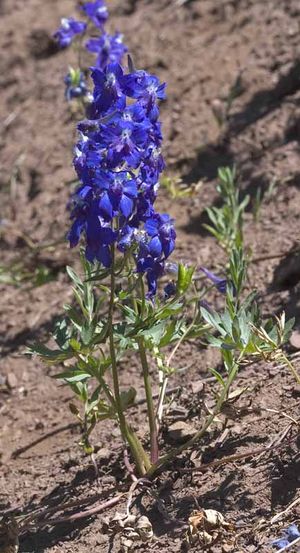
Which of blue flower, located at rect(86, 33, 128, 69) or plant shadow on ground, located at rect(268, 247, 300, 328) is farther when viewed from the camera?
blue flower, located at rect(86, 33, 128, 69)

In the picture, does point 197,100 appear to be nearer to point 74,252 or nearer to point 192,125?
point 192,125

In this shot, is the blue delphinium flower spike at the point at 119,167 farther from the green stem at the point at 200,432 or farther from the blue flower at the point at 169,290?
the green stem at the point at 200,432

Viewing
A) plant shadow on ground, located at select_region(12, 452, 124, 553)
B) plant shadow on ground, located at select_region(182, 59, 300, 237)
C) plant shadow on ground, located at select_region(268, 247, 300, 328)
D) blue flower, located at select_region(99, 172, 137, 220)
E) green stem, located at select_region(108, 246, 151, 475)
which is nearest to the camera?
blue flower, located at select_region(99, 172, 137, 220)

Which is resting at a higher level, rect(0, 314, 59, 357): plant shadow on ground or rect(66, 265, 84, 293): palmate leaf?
rect(0, 314, 59, 357): plant shadow on ground

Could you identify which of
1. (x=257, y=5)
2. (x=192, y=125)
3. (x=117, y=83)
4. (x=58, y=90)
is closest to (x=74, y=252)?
(x=192, y=125)

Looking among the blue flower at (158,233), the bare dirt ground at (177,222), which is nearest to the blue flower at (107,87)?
the blue flower at (158,233)

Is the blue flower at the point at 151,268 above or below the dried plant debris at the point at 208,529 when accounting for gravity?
above

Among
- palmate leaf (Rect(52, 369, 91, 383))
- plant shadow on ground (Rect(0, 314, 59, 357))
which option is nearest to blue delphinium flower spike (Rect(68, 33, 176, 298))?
palmate leaf (Rect(52, 369, 91, 383))

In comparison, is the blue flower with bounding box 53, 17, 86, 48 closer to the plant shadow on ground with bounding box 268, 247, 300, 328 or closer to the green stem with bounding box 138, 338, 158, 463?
the plant shadow on ground with bounding box 268, 247, 300, 328
